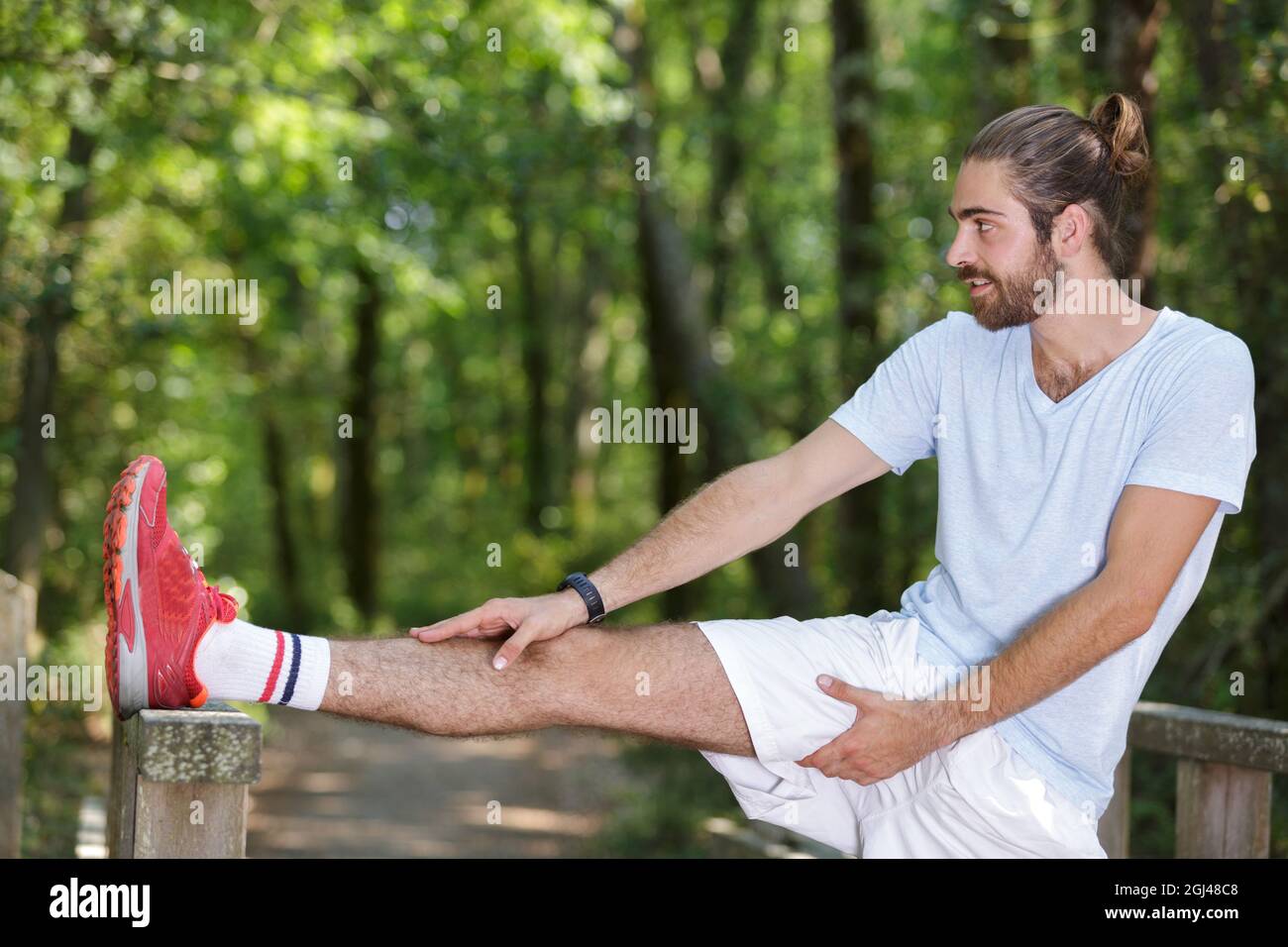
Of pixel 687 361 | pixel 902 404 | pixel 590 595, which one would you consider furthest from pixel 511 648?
pixel 687 361

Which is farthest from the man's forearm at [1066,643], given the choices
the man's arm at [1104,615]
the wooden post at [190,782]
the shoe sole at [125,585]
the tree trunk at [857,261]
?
the tree trunk at [857,261]

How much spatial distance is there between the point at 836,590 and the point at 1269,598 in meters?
4.95

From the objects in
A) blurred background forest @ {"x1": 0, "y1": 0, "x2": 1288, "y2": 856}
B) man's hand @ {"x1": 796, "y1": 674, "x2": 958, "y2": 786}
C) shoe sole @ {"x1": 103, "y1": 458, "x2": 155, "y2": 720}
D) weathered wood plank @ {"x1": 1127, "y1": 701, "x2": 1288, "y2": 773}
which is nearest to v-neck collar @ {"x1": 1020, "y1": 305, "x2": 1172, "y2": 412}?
man's hand @ {"x1": 796, "y1": 674, "x2": 958, "y2": 786}

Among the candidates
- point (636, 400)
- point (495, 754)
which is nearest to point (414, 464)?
point (636, 400)

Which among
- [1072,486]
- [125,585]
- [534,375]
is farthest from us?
[534,375]

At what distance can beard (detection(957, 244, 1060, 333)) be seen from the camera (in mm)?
3076

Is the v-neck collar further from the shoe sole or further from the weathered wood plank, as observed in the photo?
the shoe sole

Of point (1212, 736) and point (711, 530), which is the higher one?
point (711, 530)

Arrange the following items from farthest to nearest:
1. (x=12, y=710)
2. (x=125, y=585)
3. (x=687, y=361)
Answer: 1. (x=687, y=361)
2. (x=12, y=710)
3. (x=125, y=585)

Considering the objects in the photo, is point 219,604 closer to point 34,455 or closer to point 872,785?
point 872,785

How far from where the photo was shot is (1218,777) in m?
3.53

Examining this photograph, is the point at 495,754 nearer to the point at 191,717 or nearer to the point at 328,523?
the point at 191,717

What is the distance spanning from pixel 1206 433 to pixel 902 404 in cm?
70

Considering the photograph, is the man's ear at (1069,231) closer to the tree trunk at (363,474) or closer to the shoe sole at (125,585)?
the shoe sole at (125,585)
